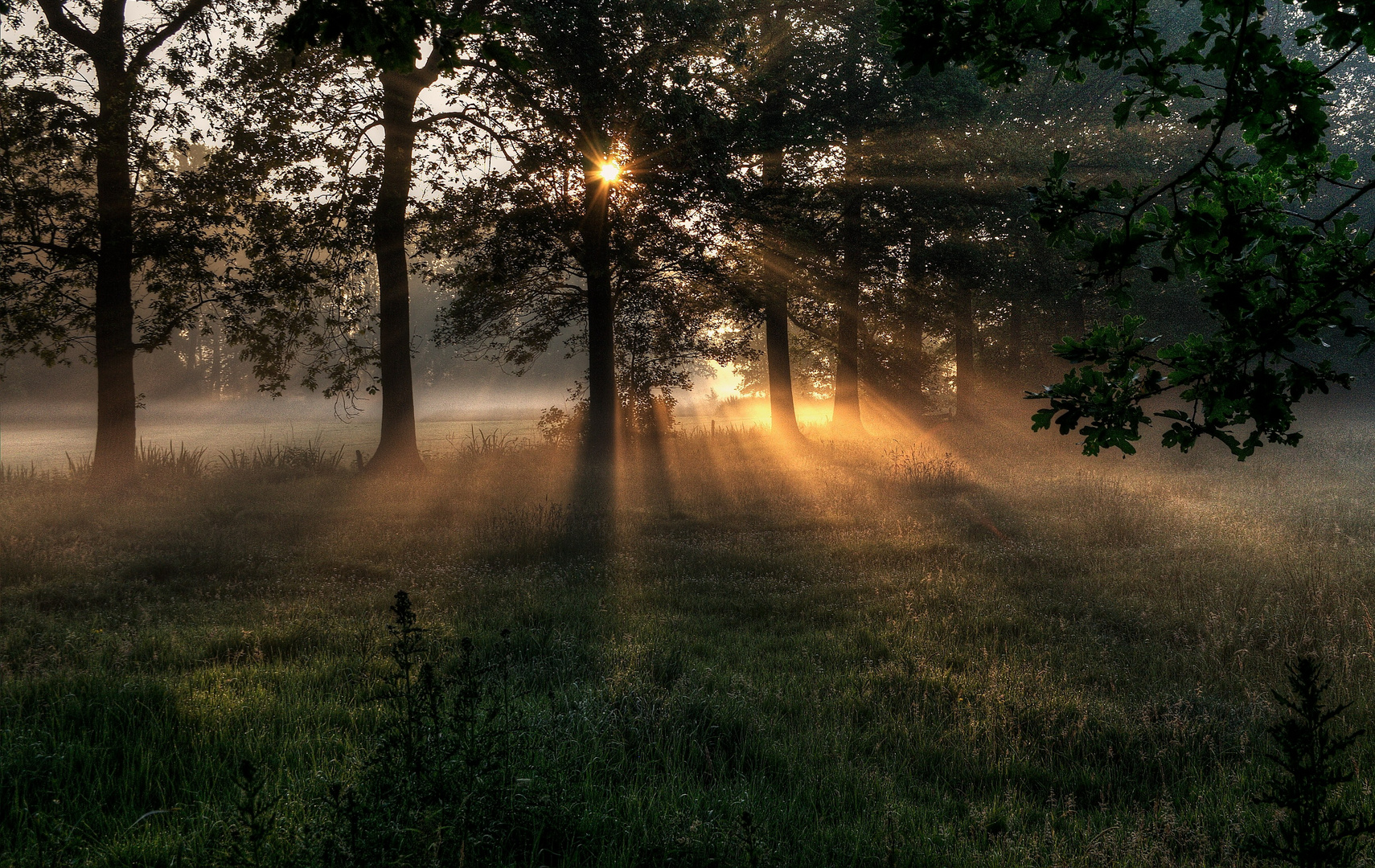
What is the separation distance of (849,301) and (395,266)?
14.0 metres

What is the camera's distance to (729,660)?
6.24 m

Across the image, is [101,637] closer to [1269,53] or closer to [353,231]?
→ [1269,53]

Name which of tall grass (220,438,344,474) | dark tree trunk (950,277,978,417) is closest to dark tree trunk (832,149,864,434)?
dark tree trunk (950,277,978,417)

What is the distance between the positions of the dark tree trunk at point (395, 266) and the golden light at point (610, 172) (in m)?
4.25

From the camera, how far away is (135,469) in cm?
1545

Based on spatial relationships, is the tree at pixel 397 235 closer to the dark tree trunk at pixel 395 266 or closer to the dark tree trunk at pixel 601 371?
the dark tree trunk at pixel 395 266

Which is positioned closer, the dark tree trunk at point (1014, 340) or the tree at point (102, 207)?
the tree at point (102, 207)

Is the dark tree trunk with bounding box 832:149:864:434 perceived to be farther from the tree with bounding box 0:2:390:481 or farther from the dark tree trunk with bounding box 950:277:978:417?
the tree with bounding box 0:2:390:481

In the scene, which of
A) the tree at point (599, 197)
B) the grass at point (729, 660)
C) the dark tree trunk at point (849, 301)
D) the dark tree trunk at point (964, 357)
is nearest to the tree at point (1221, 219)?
the grass at point (729, 660)

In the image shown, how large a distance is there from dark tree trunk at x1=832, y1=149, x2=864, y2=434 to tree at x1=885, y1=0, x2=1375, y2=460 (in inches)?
787

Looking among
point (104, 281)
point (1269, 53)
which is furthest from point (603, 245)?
point (1269, 53)

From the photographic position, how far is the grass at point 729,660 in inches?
143

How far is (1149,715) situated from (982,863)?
2511 mm

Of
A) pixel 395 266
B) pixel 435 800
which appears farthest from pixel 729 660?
pixel 395 266
